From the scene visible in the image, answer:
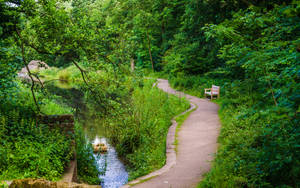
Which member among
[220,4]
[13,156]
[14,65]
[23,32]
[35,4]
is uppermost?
[220,4]

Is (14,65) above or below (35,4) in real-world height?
below

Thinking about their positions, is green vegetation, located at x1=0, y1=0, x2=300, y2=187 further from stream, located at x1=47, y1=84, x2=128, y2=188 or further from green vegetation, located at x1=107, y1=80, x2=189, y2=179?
stream, located at x1=47, y1=84, x2=128, y2=188

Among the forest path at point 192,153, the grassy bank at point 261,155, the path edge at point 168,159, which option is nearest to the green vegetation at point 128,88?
the grassy bank at point 261,155

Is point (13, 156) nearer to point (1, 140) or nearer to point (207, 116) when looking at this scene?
point (1, 140)

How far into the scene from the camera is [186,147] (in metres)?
7.12

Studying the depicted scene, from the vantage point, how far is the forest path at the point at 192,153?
203 inches

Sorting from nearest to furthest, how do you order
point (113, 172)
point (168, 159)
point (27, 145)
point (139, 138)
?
point (27, 145) < point (168, 159) < point (113, 172) < point (139, 138)

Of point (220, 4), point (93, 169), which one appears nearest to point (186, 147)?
point (93, 169)

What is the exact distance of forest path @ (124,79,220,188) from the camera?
5.17 meters

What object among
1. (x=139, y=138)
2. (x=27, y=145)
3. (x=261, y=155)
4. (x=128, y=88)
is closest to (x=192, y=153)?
(x=128, y=88)

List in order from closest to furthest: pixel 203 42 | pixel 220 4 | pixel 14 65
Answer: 1. pixel 14 65
2. pixel 220 4
3. pixel 203 42

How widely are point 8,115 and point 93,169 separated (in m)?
2.65

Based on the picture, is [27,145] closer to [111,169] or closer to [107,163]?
[111,169]

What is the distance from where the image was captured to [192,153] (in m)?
6.65
